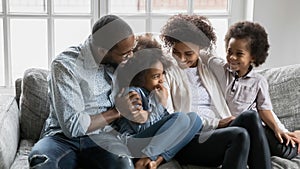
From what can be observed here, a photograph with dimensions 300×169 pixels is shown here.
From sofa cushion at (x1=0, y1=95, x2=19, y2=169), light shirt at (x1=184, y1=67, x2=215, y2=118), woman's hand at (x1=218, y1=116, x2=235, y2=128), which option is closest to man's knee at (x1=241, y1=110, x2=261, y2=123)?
woman's hand at (x1=218, y1=116, x2=235, y2=128)

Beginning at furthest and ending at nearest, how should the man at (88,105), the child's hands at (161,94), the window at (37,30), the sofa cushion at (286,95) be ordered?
the window at (37,30) < the sofa cushion at (286,95) < the child's hands at (161,94) < the man at (88,105)

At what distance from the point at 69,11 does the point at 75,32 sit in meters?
0.14

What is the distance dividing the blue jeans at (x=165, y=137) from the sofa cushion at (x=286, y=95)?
0.61 meters

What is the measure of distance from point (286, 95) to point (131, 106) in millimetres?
922

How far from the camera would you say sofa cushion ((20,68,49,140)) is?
242cm

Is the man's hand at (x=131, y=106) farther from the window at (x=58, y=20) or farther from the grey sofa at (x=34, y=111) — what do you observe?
the window at (x=58, y=20)

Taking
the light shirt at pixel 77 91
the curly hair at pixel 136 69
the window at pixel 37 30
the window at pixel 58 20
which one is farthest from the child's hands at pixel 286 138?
the window at pixel 37 30

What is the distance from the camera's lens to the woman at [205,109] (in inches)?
82.5

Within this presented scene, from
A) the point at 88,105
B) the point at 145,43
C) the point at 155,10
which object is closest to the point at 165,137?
the point at 88,105

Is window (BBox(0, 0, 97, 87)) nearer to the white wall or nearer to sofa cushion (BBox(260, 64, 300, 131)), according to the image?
the white wall

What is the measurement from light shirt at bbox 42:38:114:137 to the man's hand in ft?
0.15

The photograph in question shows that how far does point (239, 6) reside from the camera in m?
3.07

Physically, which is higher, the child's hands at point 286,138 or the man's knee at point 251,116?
the man's knee at point 251,116

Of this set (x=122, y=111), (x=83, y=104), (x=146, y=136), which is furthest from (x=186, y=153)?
(x=83, y=104)
